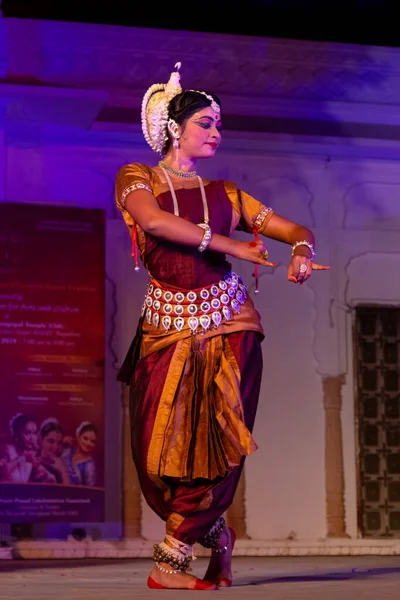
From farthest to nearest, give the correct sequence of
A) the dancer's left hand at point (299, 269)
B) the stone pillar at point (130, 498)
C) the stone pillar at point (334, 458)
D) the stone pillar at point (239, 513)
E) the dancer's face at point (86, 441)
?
1. the stone pillar at point (334, 458)
2. the stone pillar at point (239, 513)
3. the stone pillar at point (130, 498)
4. the dancer's face at point (86, 441)
5. the dancer's left hand at point (299, 269)

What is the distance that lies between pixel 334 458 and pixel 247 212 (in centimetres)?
410

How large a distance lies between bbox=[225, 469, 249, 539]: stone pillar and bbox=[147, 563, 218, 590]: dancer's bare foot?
4.02 m

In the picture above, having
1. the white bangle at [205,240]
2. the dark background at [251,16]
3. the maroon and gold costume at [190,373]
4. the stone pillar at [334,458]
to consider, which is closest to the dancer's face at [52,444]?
the stone pillar at [334,458]

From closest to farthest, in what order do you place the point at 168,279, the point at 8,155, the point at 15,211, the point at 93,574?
the point at 168,279, the point at 93,574, the point at 15,211, the point at 8,155

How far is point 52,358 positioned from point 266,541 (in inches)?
74.3

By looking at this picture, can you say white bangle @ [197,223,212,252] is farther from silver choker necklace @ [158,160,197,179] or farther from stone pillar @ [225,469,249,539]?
stone pillar @ [225,469,249,539]

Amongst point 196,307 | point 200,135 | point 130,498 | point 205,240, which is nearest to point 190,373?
point 196,307

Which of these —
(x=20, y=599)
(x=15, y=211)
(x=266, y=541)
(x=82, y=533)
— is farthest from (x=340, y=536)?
(x=20, y=599)

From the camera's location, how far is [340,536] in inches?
295

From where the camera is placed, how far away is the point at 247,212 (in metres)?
3.79

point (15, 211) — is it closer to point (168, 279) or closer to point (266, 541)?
point (266, 541)

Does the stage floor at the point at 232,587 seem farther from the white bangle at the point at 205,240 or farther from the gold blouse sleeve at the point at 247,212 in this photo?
the gold blouse sleeve at the point at 247,212

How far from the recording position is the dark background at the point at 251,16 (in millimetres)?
7531

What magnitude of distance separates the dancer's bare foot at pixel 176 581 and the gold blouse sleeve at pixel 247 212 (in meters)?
1.15
